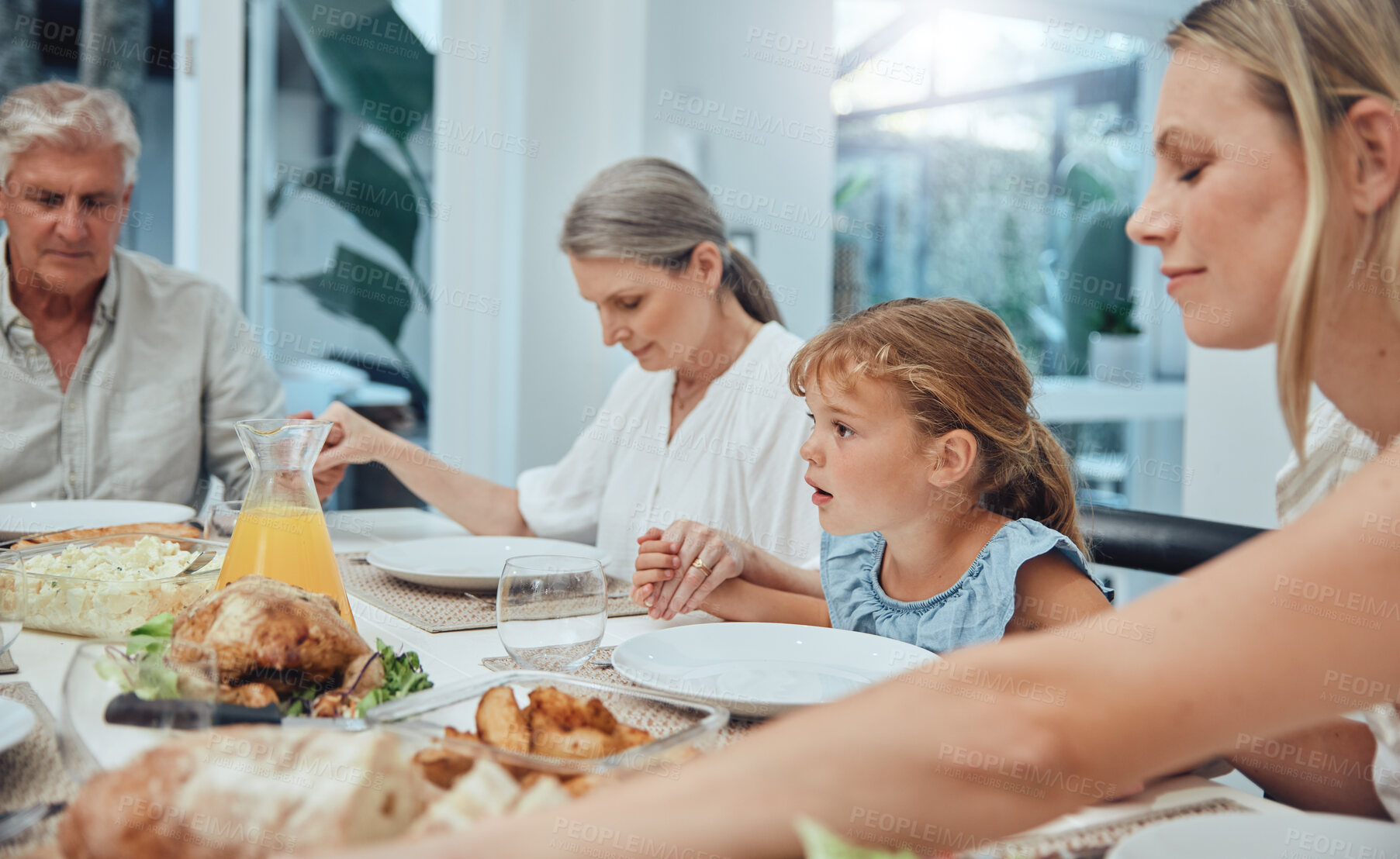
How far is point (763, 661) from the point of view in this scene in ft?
3.52

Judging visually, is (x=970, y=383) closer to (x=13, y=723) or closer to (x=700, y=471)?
(x=700, y=471)

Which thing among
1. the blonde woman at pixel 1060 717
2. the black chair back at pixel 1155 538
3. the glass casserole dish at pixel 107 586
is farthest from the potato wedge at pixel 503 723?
the black chair back at pixel 1155 538

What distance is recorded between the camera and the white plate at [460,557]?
1.39m

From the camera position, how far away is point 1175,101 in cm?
83

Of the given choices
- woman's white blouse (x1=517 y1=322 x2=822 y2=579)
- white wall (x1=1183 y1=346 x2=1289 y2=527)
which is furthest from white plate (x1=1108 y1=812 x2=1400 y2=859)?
white wall (x1=1183 y1=346 x2=1289 y2=527)

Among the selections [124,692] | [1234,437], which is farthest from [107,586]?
[1234,437]

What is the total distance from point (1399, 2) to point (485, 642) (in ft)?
3.33

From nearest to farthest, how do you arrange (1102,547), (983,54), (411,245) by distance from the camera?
1. (1102,547)
2. (411,245)
3. (983,54)

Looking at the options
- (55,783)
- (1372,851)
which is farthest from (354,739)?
(1372,851)

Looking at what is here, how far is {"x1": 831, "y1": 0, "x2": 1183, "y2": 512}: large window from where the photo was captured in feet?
14.9

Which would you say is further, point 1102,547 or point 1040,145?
point 1040,145

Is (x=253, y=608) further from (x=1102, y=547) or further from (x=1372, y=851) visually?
(x=1102, y=547)

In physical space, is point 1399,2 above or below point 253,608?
above

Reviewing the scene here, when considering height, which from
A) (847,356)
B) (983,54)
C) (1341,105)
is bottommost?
(847,356)
